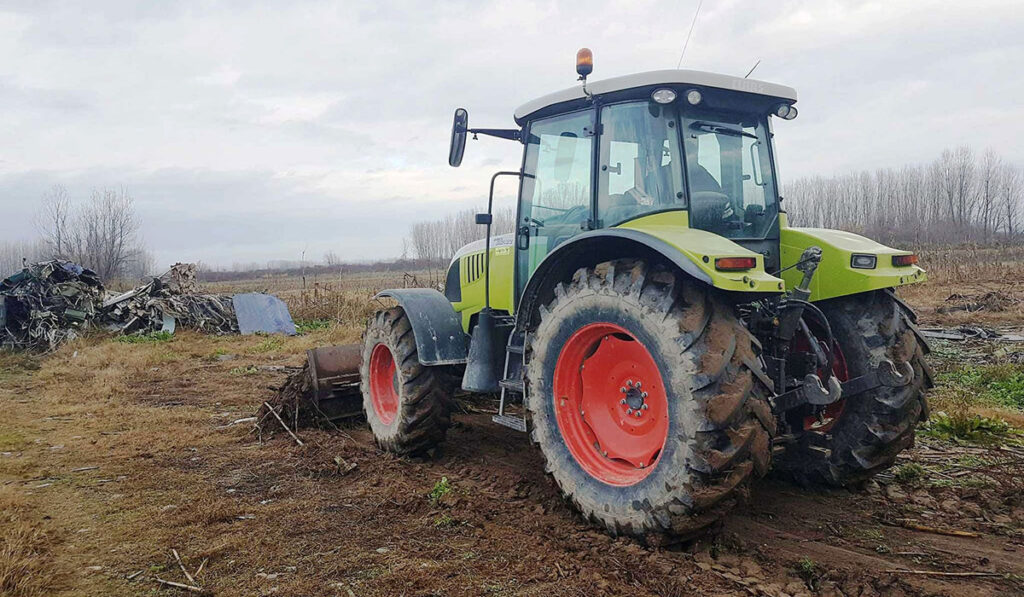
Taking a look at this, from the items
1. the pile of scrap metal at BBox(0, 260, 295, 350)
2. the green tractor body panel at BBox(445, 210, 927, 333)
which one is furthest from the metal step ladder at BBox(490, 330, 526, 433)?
the pile of scrap metal at BBox(0, 260, 295, 350)

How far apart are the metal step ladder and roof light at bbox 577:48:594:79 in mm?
1713

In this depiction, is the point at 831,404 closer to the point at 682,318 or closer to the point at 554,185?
the point at 682,318

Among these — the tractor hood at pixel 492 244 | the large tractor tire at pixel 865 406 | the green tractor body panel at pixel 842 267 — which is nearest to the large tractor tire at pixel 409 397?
the tractor hood at pixel 492 244

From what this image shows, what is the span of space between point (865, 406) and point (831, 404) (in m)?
0.19

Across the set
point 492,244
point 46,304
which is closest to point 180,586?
point 492,244

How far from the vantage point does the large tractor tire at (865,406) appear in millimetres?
4039

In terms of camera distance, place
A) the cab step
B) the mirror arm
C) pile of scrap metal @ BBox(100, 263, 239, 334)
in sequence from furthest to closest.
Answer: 1. pile of scrap metal @ BBox(100, 263, 239, 334)
2. the mirror arm
3. the cab step

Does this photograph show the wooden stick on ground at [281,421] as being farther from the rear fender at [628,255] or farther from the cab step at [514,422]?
the rear fender at [628,255]

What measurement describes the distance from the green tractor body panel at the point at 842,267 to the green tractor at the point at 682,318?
13 mm

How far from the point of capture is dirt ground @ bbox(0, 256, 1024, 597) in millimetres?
3221

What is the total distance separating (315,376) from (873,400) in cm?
475

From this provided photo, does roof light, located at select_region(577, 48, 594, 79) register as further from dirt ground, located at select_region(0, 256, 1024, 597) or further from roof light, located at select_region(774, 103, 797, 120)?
dirt ground, located at select_region(0, 256, 1024, 597)

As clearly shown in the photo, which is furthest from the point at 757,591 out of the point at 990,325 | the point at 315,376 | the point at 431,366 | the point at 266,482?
the point at 990,325

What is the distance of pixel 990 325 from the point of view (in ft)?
41.5
